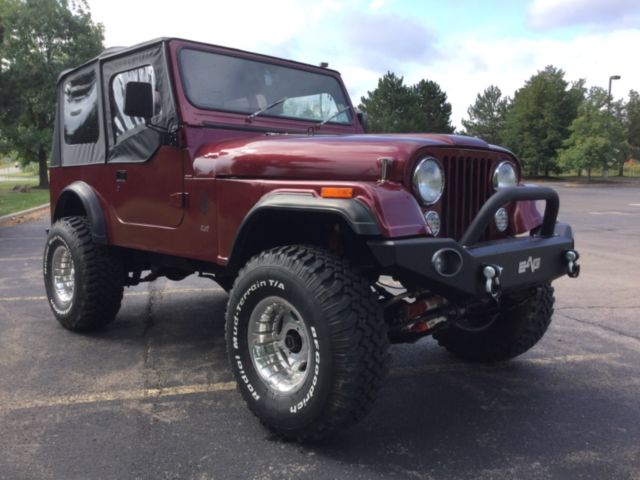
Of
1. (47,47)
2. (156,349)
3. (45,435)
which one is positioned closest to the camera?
(45,435)

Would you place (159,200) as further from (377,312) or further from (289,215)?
(377,312)

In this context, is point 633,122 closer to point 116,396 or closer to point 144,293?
point 144,293

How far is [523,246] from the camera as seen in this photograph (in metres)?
2.96

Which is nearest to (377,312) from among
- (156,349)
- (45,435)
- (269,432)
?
(269,432)

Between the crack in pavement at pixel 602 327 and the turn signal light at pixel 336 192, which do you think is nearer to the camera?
the turn signal light at pixel 336 192

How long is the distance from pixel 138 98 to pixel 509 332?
108 inches

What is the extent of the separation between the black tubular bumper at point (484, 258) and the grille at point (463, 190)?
164 millimetres

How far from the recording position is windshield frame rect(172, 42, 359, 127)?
3.77 m

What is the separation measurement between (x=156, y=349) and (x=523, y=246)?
273cm

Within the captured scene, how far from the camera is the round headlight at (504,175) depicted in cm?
324

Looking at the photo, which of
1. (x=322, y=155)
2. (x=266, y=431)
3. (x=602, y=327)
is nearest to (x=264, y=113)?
(x=322, y=155)

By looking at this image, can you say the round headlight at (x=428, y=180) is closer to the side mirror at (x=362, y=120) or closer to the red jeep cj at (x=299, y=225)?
the red jeep cj at (x=299, y=225)

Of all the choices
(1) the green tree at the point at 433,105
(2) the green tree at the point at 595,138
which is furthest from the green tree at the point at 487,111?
(2) the green tree at the point at 595,138

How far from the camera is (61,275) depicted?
16.5 feet
